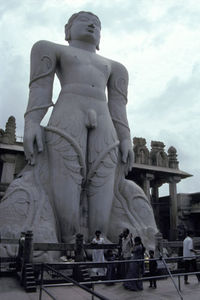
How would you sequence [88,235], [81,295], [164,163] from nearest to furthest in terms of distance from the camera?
[81,295] < [88,235] < [164,163]

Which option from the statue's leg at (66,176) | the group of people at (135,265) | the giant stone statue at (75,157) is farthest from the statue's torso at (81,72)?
the group of people at (135,265)

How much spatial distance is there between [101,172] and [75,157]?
853 mm

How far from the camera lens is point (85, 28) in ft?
30.5

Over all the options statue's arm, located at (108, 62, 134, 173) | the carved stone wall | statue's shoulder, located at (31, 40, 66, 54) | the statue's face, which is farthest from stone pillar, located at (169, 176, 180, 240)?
statue's shoulder, located at (31, 40, 66, 54)

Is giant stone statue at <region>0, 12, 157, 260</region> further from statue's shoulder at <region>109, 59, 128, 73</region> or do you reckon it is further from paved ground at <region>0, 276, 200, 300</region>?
paved ground at <region>0, 276, 200, 300</region>

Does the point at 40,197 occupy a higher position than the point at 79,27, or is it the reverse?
the point at 79,27

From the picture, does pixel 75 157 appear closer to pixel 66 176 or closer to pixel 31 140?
pixel 66 176

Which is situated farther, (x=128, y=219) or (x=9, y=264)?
(x=128, y=219)

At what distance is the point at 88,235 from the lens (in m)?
7.83

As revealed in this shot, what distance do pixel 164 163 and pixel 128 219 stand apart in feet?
41.9

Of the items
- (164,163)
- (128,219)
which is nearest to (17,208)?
(128,219)

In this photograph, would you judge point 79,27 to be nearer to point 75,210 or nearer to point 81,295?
point 75,210

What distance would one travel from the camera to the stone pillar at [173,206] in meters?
18.3

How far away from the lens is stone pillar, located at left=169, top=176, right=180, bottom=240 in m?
18.3
